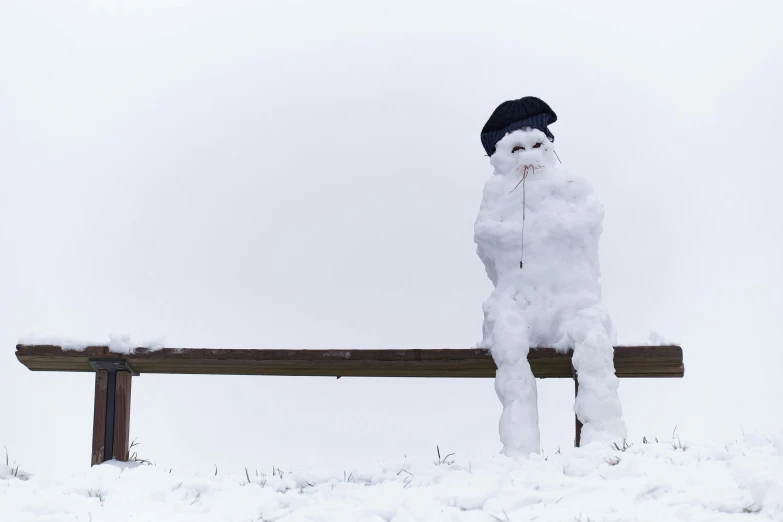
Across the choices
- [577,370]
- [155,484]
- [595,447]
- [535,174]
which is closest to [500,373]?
[577,370]

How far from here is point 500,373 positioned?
698 cm

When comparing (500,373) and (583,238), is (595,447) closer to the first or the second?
(500,373)

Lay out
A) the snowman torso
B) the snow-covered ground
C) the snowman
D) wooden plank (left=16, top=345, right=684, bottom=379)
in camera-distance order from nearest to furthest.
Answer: the snow-covered ground
the snowman
wooden plank (left=16, top=345, right=684, bottom=379)
the snowman torso

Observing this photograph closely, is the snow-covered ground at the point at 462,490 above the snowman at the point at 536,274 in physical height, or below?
below

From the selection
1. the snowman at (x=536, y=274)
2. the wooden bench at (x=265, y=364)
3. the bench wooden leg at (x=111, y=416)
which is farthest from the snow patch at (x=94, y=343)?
the snowman at (x=536, y=274)

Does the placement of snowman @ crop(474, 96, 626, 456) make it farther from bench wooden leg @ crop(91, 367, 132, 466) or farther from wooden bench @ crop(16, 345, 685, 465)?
bench wooden leg @ crop(91, 367, 132, 466)

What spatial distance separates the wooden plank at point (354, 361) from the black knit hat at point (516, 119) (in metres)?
2.30

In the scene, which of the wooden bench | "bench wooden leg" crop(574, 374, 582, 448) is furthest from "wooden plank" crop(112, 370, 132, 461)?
"bench wooden leg" crop(574, 374, 582, 448)

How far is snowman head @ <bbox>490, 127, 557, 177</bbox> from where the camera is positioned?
25.7 ft

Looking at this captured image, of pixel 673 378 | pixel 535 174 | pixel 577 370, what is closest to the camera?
pixel 577 370

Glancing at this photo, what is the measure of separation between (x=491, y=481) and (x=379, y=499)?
26.7 inches

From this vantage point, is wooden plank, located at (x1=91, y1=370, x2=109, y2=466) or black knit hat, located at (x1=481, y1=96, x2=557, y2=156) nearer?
wooden plank, located at (x1=91, y1=370, x2=109, y2=466)

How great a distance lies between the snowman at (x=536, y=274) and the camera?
22.0 feet

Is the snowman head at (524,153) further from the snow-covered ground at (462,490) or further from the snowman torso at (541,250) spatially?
the snow-covered ground at (462,490)
